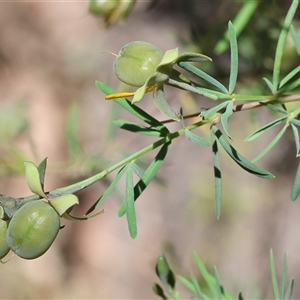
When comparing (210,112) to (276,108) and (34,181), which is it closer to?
(276,108)

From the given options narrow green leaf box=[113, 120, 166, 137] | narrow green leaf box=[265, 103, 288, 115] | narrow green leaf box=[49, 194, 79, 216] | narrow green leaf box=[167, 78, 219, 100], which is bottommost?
narrow green leaf box=[49, 194, 79, 216]

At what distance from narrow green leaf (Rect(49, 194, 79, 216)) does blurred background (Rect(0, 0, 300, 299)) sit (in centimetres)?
164

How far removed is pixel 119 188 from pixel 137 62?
1.91 m

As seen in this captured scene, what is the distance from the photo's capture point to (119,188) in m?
2.50

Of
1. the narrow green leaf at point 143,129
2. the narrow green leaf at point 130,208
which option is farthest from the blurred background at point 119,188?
the narrow green leaf at point 130,208

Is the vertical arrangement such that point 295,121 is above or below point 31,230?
above

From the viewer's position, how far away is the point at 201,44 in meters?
1.39

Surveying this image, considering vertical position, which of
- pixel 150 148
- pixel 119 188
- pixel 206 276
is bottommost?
pixel 119 188

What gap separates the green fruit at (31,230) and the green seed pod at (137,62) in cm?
22

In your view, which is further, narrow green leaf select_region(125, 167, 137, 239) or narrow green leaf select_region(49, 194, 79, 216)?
narrow green leaf select_region(125, 167, 137, 239)

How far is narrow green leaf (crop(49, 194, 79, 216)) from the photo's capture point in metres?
0.62

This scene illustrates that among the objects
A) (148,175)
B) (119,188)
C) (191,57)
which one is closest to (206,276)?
(148,175)

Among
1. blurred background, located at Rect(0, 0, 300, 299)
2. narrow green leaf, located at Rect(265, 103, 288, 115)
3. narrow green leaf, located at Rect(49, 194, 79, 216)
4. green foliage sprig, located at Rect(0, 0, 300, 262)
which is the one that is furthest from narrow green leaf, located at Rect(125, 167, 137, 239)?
blurred background, located at Rect(0, 0, 300, 299)

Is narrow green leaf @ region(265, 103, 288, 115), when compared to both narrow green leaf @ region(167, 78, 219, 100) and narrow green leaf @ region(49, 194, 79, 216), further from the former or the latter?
narrow green leaf @ region(49, 194, 79, 216)
